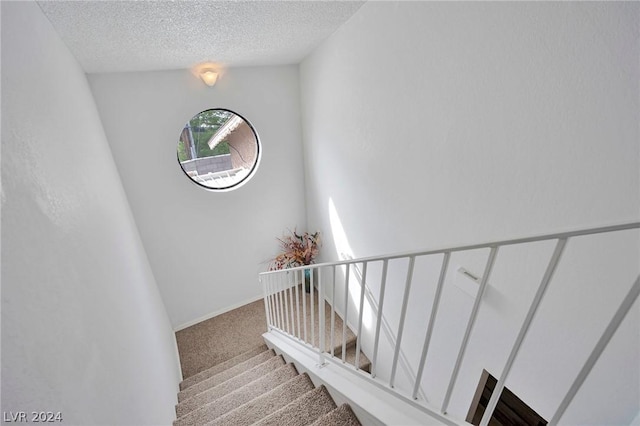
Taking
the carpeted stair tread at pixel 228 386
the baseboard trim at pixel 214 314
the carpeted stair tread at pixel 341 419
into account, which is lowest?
the baseboard trim at pixel 214 314

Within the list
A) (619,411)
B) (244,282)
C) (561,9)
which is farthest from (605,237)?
(244,282)

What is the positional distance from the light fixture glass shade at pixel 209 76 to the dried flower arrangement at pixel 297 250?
2.03 meters

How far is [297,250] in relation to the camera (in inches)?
145

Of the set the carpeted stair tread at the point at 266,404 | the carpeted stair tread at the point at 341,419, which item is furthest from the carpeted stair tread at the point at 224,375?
the carpeted stair tread at the point at 341,419

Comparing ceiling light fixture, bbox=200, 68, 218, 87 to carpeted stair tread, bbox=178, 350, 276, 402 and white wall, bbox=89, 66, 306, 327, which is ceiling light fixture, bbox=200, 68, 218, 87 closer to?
white wall, bbox=89, 66, 306, 327

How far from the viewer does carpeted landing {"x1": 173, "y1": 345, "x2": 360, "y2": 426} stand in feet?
5.05

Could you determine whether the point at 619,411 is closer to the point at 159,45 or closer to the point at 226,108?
the point at 159,45

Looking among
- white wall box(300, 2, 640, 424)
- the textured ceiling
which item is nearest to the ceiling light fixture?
the textured ceiling

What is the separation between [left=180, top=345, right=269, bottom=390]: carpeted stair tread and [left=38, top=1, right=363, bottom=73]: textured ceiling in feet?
9.60

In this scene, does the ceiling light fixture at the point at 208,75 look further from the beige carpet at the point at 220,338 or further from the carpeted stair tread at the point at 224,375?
the beige carpet at the point at 220,338

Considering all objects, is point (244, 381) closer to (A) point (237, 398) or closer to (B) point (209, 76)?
(A) point (237, 398)

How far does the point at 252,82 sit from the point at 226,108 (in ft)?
1.31

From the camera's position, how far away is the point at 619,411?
1019 millimetres

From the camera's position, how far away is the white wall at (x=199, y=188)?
8.65 feet
